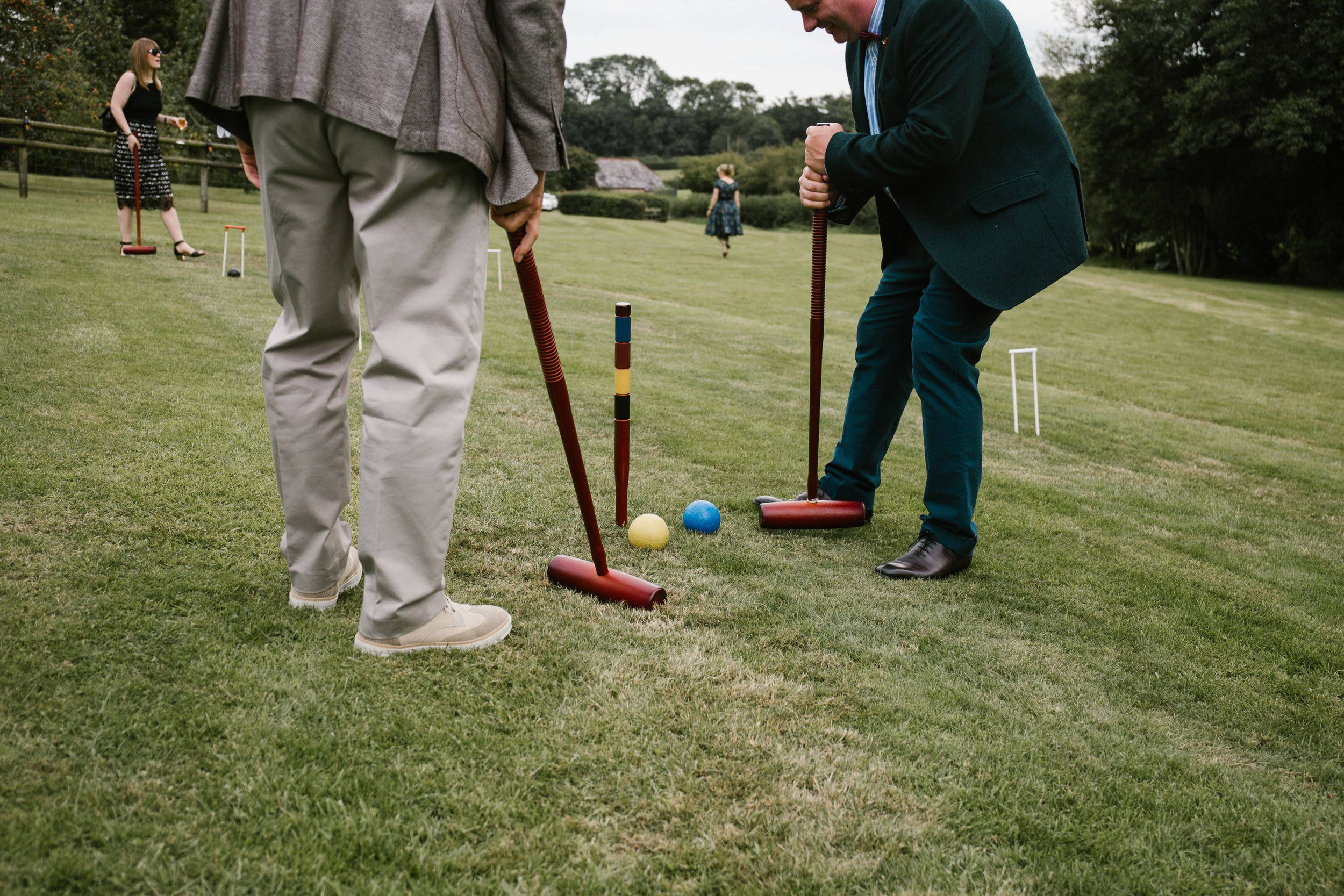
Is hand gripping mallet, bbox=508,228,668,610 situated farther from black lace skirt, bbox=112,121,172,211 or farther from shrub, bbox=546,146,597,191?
shrub, bbox=546,146,597,191

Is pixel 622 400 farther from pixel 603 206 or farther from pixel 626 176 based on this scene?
pixel 626 176

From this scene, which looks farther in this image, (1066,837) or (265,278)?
(265,278)

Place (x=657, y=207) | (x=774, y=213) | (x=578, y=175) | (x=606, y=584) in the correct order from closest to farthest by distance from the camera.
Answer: (x=606, y=584), (x=774, y=213), (x=657, y=207), (x=578, y=175)

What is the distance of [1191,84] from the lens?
76.4 ft

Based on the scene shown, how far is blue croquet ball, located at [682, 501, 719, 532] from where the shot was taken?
337cm

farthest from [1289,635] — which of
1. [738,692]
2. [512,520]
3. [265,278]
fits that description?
[265,278]

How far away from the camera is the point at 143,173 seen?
8.92 m

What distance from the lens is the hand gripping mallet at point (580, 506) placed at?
2.36m

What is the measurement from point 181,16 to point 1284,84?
3574 centimetres

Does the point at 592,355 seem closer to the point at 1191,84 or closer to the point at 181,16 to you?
the point at 1191,84

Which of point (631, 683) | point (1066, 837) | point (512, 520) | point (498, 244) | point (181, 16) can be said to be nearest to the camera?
point (1066, 837)

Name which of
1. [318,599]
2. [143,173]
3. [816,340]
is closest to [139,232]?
[143,173]

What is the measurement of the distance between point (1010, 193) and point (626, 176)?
58.3m

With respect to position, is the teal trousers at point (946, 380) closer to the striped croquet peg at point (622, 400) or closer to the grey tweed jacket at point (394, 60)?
the striped croquet peg at point (622, 400)
